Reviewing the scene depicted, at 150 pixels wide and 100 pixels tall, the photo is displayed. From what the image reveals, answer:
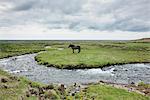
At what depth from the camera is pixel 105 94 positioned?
86.7 feet

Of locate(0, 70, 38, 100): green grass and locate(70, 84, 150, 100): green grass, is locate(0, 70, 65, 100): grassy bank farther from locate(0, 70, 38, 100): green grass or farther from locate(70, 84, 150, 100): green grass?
locate(70, 84, 150, 100): green grass

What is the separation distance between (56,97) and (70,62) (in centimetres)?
3487

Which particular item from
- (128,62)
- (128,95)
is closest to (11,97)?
(128,95)

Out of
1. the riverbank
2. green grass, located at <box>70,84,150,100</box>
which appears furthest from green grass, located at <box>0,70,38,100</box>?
green grass, located at <box>70,84,150,100</box>

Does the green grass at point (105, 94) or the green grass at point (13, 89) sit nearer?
the green grass at point (13, 89)

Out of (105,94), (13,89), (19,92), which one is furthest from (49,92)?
(105,94)

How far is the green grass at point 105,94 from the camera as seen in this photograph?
25163 millimetres

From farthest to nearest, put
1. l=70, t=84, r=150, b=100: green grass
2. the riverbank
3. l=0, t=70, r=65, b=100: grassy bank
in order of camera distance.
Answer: l=70, t=84, r=150, b=100: green grass
the riverbank
l=0, t=70, r=65, b=100: grassy bank

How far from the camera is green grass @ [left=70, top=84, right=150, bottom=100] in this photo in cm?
2516

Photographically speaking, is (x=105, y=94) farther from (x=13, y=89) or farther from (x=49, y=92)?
(x=13, y=89)

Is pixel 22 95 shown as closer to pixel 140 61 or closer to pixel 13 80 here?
pixel 13 80

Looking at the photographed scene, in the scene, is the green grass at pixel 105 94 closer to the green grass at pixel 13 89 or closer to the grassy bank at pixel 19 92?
the grassy bank at pixel 19 92

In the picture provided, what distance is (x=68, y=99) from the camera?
23.6 metres

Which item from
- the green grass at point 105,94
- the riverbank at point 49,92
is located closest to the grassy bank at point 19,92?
the riverbank at point 49,92
